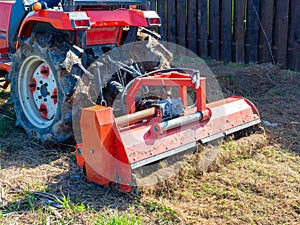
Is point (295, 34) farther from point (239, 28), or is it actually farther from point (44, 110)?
point (44, 110)

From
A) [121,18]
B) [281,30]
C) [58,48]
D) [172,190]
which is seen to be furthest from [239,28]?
[172,190]

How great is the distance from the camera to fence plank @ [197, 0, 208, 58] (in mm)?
8805

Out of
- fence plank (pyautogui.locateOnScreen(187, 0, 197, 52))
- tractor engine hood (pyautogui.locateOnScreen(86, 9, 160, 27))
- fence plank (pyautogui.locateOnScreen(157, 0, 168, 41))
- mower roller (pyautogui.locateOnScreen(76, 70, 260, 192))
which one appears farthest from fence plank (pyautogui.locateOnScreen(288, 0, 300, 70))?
tractor engine hood (pyautogui.locateOnScreen(86, 9, 160, 27))

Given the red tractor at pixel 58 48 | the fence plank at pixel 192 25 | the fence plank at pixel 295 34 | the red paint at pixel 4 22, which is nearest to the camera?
the red tractor at pixel 58 48

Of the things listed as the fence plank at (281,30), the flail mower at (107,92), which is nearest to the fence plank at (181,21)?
the fence plank at (281,30)

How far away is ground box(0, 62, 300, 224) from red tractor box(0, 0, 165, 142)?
1.06 feet

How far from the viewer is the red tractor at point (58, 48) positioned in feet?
14.2

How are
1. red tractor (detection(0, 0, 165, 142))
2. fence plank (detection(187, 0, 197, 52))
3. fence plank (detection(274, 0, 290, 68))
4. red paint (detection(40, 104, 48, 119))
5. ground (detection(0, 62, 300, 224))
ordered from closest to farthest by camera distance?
ground (detection(0, 62, 300, 224)) → red tractor (detection(0, 0, 165, 142)) → red paint (detection(40, 104, 48, 119)) → fence plank (detection(274, 0, 290, 68)) → fence plank (detection(187, 0, 197, 52))

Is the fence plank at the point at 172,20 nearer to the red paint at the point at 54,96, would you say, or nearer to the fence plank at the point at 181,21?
the fence plank at the point at 181,21

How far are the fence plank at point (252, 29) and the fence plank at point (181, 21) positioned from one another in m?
1.50

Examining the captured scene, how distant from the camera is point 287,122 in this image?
549 cm

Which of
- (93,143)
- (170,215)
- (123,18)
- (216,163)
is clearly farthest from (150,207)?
(123,18)

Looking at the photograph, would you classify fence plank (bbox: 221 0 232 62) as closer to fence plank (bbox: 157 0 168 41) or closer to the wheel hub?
fence plank (bbox: 157 0 168 41)

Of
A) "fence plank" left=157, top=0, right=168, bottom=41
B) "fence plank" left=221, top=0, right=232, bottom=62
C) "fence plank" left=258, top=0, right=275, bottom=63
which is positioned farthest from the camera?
"fence plank" left=157, top=0, right=168, bottom=41
